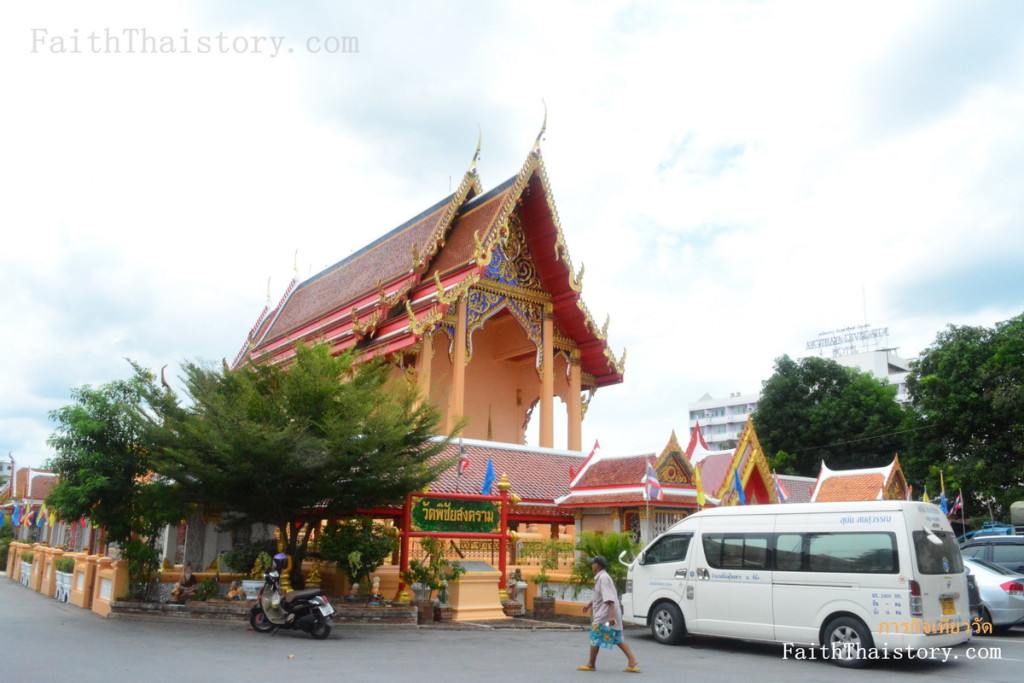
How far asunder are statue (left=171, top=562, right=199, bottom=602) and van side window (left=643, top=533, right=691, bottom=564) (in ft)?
21.6

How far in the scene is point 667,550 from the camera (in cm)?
1102

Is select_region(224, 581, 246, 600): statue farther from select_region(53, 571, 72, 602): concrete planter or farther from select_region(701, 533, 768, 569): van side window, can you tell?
select_region(701, 533, 768, 569): van side window

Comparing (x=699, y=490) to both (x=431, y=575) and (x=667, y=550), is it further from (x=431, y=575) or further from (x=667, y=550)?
(x=431, y=575)

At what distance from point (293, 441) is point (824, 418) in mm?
29808

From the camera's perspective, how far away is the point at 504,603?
1374 cm

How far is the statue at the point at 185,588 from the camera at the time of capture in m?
12.3

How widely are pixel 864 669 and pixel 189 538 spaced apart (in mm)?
11916

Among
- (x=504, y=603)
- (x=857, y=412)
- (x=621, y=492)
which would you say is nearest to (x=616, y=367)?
(x=621, y=492)

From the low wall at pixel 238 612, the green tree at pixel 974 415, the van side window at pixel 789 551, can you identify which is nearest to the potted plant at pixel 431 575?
the low wall at pixel 238 612

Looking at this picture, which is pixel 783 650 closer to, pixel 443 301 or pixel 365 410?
pixel 365 410

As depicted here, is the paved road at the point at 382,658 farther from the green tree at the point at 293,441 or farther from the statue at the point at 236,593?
the green tree at the point at 293,441

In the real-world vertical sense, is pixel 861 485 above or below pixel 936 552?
above

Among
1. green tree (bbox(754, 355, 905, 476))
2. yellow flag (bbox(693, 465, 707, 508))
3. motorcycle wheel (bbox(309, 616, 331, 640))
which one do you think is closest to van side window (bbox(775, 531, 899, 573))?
yellow flag (bbox(693, 465, 707, 508))

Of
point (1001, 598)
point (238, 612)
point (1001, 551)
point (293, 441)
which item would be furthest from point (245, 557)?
point (1001, 551)
